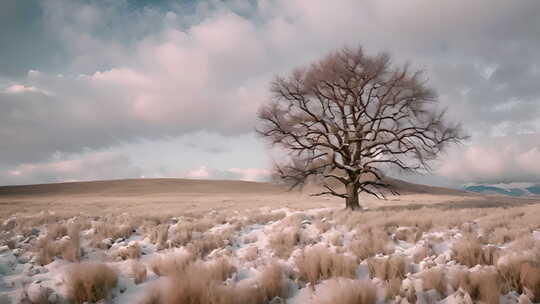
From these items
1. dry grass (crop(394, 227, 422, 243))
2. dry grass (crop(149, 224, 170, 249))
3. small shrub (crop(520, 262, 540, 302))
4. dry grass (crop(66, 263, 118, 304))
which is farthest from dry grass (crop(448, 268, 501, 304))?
dry grass (crop(149, 224, 170, 249))

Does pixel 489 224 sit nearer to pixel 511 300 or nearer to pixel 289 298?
pixel 511 300

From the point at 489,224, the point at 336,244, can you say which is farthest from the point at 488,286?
the point at 489,224

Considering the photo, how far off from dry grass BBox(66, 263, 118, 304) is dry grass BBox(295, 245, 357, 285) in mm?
3472

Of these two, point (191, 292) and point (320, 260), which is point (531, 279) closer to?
point (320, 260)

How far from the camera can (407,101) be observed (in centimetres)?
1522

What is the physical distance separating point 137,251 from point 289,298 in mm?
4305

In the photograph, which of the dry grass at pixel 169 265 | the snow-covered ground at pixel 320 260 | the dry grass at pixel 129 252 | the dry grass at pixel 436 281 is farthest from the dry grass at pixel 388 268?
the dry grass at pixel 129 252

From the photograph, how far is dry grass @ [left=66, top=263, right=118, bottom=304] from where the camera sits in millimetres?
4613

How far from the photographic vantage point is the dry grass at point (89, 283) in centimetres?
461

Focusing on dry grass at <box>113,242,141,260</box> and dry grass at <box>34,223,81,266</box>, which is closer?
dry grass at <box>34,223,81,266</box>

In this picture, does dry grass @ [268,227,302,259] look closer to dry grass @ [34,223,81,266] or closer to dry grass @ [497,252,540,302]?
dry grass @ [497,252,540,302]

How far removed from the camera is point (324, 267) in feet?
18.0

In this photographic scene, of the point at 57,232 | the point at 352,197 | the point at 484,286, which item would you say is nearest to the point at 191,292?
the point at 484,286

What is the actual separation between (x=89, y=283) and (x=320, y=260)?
14.0ft
